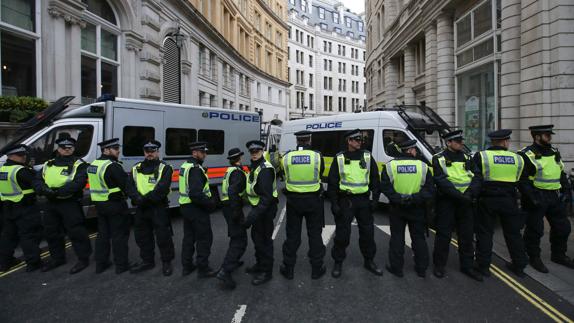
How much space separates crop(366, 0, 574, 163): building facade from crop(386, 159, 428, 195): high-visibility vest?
7.14m

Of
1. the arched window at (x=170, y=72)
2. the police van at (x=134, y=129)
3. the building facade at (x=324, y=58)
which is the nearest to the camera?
the police van at (x=134, y=129)

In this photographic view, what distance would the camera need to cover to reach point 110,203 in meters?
4.86


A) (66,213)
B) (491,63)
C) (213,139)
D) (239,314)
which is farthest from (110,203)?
(491,63)

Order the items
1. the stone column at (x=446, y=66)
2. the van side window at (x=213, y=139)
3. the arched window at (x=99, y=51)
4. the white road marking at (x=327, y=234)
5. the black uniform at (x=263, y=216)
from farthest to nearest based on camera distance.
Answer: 1. the stone column at (x=446, y=66)
2. the arched window at (x=99, y=51)
3. the van side window at (x=213, y=139)
4. the white road marking at (x=327, y=234)
5. the black uniform at (x=263, y=216)

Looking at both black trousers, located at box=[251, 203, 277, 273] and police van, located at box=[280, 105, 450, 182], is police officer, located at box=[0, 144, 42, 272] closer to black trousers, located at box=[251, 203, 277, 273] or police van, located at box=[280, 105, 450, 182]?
black trousers, located at box=[251, 203, 277, 273]

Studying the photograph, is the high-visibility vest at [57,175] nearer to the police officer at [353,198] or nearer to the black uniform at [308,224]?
the black uniform at [308,224]

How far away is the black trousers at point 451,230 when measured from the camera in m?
4.74

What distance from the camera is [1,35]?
9.78 meters

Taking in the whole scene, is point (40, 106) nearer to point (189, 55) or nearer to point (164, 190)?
point (164, 190)

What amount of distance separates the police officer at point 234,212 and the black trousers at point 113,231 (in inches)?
62.6

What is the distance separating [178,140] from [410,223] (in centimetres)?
600

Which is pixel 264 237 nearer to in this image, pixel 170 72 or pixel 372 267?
pixel 372 267

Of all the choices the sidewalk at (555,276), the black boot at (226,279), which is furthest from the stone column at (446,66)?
the black boot at (226,279)

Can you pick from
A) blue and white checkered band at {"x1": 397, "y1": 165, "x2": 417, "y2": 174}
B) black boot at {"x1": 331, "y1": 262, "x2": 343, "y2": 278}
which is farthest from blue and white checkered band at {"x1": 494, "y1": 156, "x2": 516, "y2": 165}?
black boot at {"x1": 331, "y1": 262, "x2": 343, "y2": 278}
